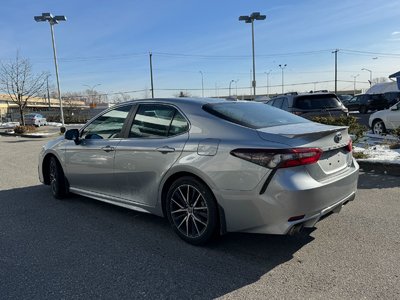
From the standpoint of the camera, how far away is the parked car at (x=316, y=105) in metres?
11.0

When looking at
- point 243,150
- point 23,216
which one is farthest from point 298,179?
point 23,216

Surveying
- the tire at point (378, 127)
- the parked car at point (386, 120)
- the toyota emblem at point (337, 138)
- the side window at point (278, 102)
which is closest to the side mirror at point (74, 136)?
→ the toyota emblem at point (337, 138)

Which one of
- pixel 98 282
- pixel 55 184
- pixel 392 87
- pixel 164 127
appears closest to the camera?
pixel 98 282

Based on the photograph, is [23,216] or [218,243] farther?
[23,216]

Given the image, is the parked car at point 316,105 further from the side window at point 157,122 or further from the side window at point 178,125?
the side window at point 178,125

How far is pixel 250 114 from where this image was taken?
4348 millimetres

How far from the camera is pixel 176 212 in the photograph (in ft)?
14.0

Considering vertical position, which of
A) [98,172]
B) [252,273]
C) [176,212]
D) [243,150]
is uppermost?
[243,150]

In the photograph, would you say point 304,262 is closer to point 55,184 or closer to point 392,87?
point 55,184

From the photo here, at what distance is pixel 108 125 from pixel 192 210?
197 cm

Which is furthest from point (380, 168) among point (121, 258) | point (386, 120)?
point (386, 120)

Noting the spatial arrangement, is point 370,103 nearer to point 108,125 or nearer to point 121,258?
point 108,125

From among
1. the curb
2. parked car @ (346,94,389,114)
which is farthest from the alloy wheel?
parked car @ (346,94,389,114)

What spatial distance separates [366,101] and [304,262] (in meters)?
34.4
